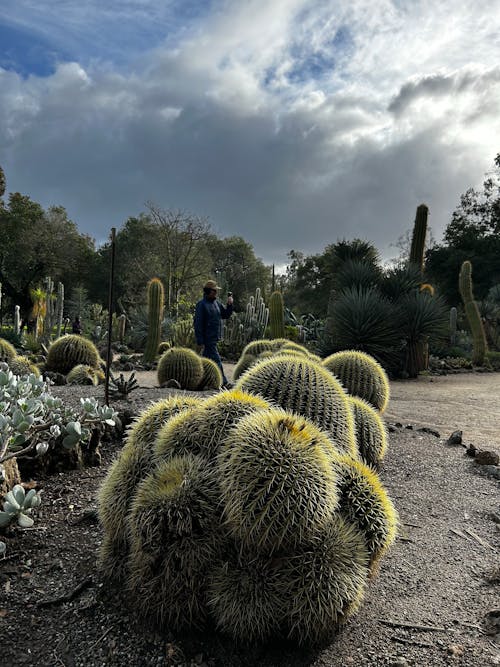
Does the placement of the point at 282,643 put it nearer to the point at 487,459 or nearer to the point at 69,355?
the point at 487,459

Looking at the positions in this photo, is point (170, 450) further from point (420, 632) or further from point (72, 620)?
point (420, 632)

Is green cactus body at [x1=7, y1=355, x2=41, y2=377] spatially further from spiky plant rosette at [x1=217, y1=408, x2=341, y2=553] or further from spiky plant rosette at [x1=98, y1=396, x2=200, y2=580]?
spiky plant rosette at [x1=217, y1=408, x2=341, y2=553]

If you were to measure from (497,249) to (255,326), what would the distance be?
21.2m

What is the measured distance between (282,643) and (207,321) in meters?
7.66

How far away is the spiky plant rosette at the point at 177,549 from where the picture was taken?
6.96ft

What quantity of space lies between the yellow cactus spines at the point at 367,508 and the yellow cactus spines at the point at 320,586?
157mm

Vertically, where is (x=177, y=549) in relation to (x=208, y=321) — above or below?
below

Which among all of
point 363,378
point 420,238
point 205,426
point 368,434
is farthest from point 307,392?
point 420,238

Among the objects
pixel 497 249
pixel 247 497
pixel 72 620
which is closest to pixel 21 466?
pixel 72 620

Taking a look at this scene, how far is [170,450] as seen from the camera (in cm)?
247

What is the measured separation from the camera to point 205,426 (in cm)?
248

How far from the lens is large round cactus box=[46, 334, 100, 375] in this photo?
28.5 feet

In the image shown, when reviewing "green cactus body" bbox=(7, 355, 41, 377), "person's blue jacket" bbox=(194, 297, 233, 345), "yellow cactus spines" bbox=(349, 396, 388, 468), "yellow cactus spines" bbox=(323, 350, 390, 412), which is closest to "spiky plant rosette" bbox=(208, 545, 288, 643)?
"yellow cactus spines" bbox=(349, 396, 388, 468)

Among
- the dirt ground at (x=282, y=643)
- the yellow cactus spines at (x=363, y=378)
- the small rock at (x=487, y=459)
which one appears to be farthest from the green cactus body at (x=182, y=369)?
the small rock at (x=487, y=459)
